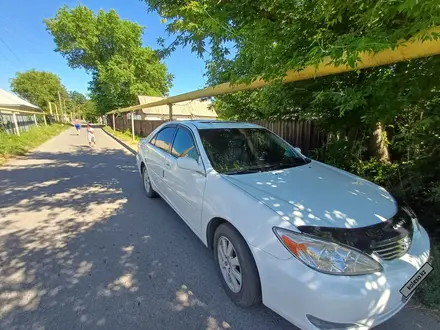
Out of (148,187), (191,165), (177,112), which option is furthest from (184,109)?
(191,165)

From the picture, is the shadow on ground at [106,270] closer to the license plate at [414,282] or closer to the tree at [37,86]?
the license plate at [414,282]

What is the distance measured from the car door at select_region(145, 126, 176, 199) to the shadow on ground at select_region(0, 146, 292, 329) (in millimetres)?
531

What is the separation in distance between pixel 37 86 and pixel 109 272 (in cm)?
6647

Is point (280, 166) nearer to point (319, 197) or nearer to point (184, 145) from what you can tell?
point (319, 197)

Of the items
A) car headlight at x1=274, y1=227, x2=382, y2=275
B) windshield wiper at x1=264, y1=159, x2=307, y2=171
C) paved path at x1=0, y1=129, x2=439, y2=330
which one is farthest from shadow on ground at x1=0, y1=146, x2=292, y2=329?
windshield wiper at x1=264, y1=159, x2=307, y2=171

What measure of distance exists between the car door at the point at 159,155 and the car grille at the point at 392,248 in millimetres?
2854

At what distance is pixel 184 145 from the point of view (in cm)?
342

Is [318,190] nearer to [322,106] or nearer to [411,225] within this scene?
[411,225]

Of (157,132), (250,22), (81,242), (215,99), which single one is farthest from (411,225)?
(215,99)

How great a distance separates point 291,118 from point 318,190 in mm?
3956

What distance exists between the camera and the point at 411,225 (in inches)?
79.7

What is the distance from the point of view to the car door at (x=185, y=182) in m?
2.72

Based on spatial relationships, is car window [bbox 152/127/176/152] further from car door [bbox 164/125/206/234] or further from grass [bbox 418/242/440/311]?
grass [bbox 418/242/440/311]

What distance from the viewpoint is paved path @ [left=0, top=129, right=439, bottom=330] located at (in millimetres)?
2010
